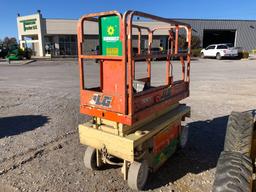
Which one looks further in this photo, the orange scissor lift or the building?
the building

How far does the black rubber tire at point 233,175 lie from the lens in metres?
1.82

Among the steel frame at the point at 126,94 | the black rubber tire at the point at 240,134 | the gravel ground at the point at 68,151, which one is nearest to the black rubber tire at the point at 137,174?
the gravel ground at the point at 68,151

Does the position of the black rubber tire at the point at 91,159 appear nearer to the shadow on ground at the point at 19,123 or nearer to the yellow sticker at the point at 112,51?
the yellow sticker at the point at 112,51

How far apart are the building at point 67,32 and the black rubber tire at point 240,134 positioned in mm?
31550

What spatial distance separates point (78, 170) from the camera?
3705mm

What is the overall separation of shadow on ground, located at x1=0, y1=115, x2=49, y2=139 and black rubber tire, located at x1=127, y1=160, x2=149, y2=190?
328cm

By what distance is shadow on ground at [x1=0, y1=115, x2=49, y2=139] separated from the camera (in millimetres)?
5320

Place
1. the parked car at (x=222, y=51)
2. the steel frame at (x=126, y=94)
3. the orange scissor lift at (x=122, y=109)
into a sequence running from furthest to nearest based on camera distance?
1. the parked car at (x=222, y=51)
2. the orange scissor lift at (x=122, y=109)
3. the steel frame at (x=126, y=94)

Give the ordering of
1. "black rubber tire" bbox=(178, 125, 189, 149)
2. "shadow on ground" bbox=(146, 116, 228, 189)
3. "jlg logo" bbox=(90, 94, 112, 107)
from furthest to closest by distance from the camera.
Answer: "black rubber tire" bbox=(178, 125, 189, 149) → "shadow on ground" bbox=(146, 116, 228, 189) → "jlg logo" bbox=(90, 94, 112, 107)

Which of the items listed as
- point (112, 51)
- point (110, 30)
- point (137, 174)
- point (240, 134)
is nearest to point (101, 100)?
point (112, 51)

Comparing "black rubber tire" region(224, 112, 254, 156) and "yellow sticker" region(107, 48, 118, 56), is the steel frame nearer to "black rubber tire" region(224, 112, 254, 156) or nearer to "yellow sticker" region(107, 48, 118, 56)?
"yellow sticker" region(107, 48, 118, 56)

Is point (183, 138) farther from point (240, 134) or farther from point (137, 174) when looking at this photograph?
point (240, 134)

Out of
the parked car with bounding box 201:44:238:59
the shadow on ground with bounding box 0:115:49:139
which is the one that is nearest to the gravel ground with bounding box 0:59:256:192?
the shadow on ground with bounding box 0:115:49:139

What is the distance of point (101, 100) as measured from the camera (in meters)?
3.04
